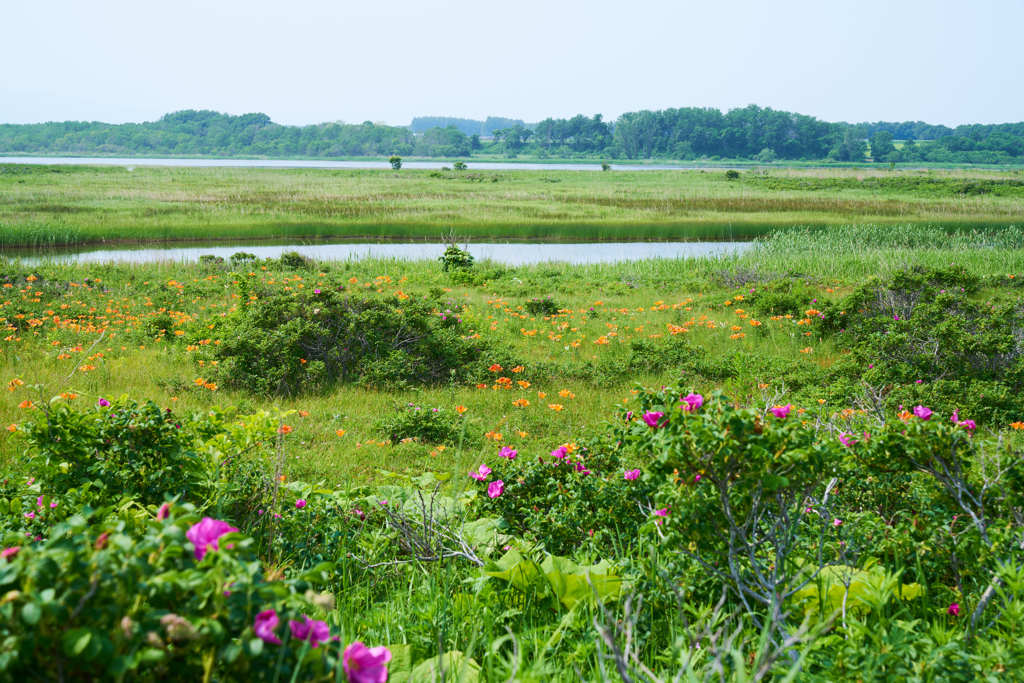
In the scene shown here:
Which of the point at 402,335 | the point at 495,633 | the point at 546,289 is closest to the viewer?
the point at 495,633

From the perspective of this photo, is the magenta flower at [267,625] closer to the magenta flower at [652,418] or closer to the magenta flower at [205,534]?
the magenta flower at [205,534]

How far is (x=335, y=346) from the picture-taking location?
8836 mm

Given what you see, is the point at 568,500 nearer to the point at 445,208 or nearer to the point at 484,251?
the point at 484,251

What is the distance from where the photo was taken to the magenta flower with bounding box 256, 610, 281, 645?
1294mm

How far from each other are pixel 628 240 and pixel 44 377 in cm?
2630

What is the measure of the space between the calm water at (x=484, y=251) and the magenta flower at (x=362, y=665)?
20.8 metres

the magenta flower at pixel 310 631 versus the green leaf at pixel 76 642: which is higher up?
the green leaf at pixel 76 642

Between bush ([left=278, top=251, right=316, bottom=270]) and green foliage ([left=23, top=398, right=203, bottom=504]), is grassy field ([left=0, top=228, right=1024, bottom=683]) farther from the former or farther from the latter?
bush ([left=278, top=251, right=316, bottom=270])

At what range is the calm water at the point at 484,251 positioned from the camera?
76.1 ft

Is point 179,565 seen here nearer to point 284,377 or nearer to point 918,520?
point 918,520

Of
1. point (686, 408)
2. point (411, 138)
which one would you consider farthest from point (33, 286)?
point (411, 138)

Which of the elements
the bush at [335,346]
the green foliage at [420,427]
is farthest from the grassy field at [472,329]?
the bush at [335,346]

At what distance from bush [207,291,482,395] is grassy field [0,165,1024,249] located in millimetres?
20352

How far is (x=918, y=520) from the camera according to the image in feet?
10.2
